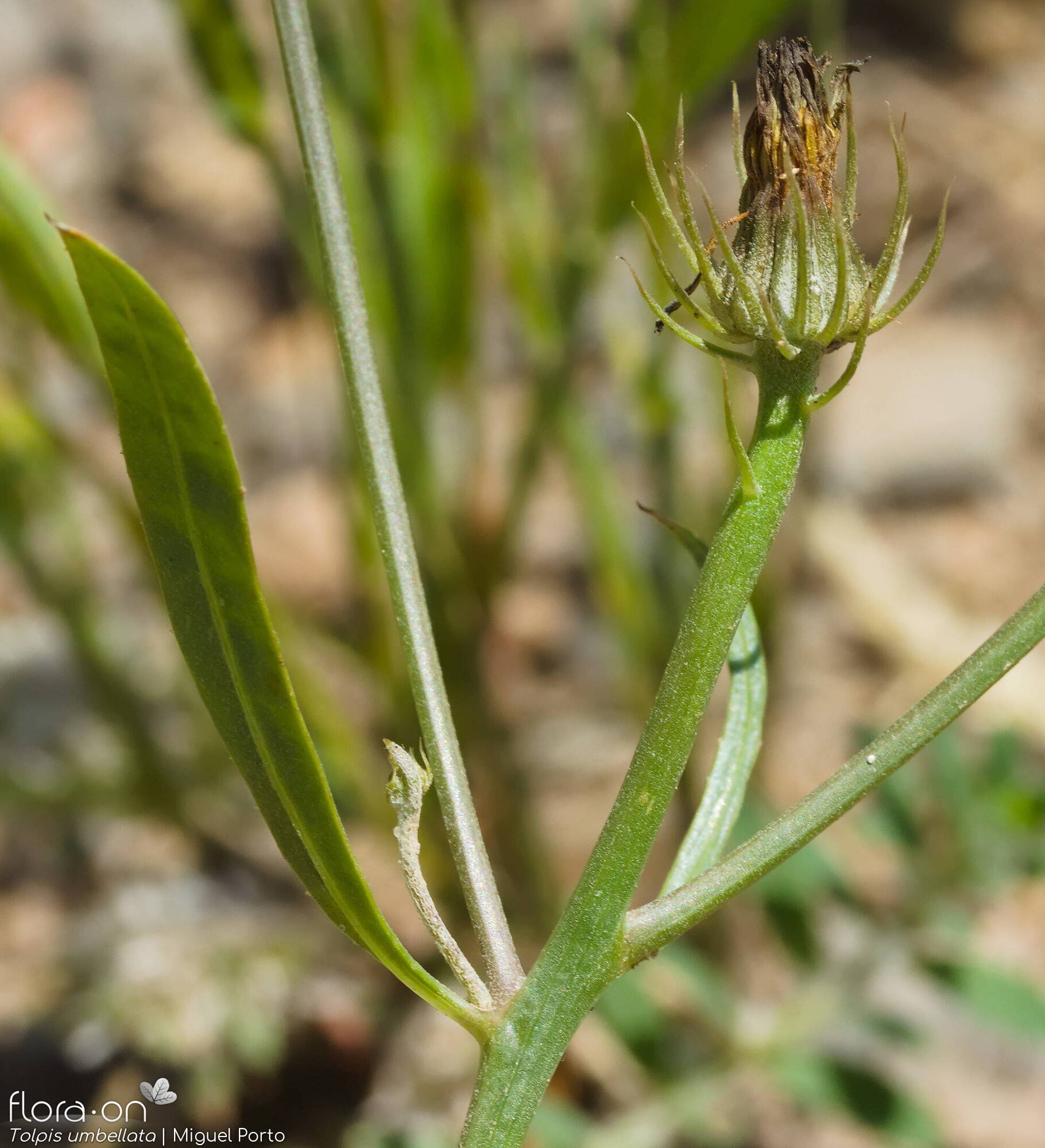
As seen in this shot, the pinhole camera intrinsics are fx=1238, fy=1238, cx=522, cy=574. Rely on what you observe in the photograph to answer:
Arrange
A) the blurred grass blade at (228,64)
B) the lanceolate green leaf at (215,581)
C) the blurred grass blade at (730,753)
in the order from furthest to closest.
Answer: the blurred grass blade at (228,64), the blurred grass blade at (730,753), the lanceolate green leaf at (215,581)

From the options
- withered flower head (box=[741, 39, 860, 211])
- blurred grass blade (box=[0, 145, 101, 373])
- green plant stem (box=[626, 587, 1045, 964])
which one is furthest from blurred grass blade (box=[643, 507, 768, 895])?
blurred grass blade (box=[0, 145, 101, 373])

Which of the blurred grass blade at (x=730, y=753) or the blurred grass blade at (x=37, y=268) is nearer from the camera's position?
the blurred grass blade at (x=730, y=753)

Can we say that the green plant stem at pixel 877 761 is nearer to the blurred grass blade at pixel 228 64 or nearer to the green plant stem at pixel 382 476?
the green plant stem at pixel 382 476

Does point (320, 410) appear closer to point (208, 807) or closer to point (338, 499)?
point (338, 499)

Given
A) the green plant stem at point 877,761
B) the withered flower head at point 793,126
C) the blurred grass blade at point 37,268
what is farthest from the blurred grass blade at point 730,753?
the blurred grass blade at point 37,268

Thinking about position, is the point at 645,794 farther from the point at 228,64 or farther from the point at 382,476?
the point at 228,64

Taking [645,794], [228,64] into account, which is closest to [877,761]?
[645,794]
